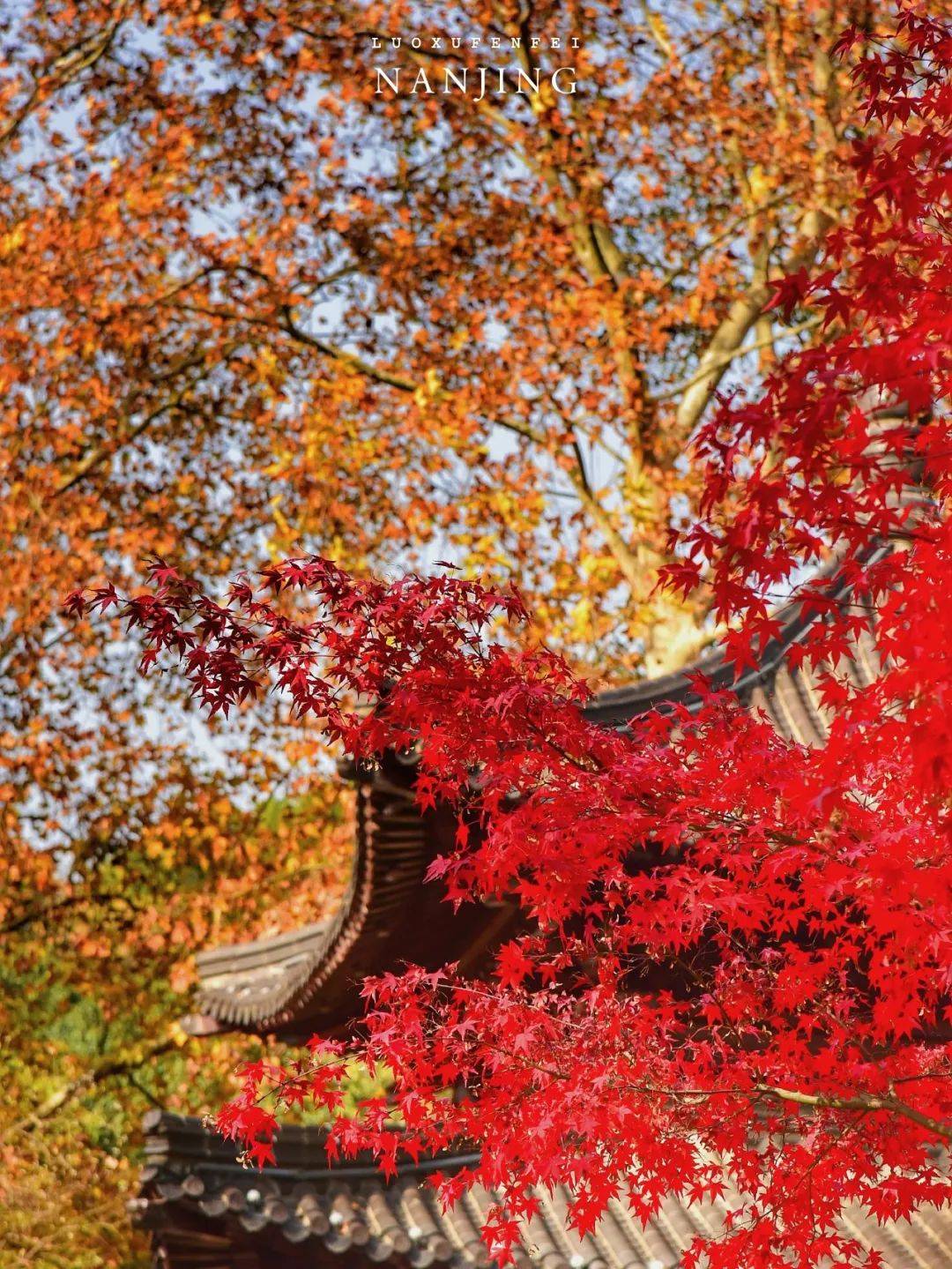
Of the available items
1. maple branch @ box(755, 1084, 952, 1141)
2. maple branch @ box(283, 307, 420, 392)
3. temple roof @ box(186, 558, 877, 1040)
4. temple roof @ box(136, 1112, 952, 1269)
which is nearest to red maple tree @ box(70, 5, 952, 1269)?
maple branch @ box(755, 1084, 952, 1141)

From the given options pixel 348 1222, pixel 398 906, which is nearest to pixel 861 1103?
pixel 398 906

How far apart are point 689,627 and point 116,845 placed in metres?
7.01

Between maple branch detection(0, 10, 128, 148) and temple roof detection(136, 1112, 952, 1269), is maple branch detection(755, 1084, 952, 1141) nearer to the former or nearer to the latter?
temple roof detection(136, 1112, 952, 1269)

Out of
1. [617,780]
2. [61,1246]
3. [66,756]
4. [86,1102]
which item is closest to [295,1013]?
[617,780]

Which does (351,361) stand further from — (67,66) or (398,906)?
(398,906)

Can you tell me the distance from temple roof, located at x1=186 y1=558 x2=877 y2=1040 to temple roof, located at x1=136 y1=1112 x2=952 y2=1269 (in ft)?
2.62

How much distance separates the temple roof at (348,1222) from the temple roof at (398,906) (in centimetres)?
80

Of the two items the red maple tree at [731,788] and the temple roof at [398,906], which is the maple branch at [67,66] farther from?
the red maple tree at [731,788]

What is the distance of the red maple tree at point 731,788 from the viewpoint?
10.3 ft

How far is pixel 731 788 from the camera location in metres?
3.91

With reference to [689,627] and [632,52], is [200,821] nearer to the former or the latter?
[689,627]

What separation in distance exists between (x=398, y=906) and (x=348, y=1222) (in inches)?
57.2

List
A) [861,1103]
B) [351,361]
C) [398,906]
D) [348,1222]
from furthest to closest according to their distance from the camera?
[351,361] → [348,1222] → [398,906] → [861,1103]

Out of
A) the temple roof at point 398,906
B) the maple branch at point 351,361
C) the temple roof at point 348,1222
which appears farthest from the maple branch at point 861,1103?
the maple branch at point 351,361
